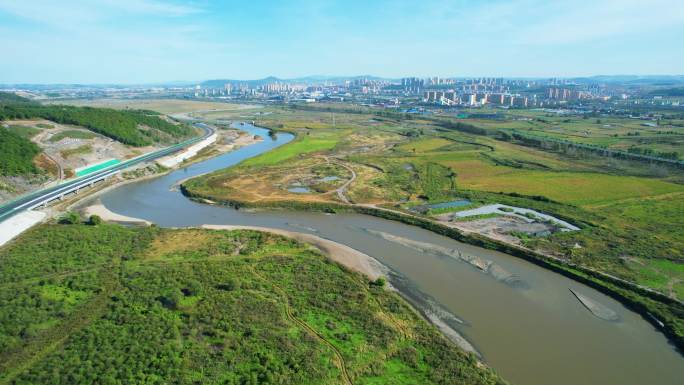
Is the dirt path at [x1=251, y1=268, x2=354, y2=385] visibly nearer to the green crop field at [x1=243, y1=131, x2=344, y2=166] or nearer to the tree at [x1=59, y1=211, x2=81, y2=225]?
the tree at [x1=59, y1=211, x2=81, y2=225]

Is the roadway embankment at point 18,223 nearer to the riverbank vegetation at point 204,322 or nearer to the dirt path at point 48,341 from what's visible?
the riverbank vegetation at point 204,322

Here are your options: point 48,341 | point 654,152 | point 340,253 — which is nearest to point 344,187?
point 340,253

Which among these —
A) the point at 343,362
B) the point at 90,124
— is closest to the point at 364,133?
the point at 90,124

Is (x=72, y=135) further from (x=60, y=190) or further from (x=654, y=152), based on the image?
(x=654, y=152)

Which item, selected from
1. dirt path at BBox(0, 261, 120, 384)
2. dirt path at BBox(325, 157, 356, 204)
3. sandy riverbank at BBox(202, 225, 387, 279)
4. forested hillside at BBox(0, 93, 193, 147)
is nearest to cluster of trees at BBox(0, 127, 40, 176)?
forested hillside at BBox(0, 93, 193, 147)

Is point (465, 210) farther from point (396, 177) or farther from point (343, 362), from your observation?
point (343, 362)

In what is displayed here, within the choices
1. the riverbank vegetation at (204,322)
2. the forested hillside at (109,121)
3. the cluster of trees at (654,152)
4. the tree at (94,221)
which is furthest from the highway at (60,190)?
the cluster of trees at (654,152)
